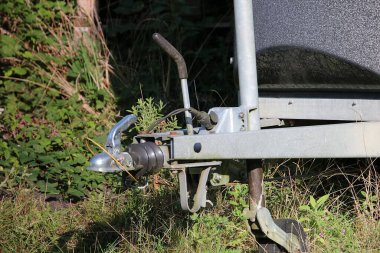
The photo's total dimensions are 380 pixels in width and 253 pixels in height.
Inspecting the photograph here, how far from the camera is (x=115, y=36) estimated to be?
6219 mm

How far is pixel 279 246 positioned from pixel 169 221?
0.90 m

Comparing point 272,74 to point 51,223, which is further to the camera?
point 51,223

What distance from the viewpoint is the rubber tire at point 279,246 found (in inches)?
112

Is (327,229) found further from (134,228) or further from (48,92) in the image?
(48,92)

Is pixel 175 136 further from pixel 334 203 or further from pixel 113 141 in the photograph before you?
pixel 334 203

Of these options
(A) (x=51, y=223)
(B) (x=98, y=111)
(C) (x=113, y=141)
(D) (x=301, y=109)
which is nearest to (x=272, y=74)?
(D) (x=301, y=109)

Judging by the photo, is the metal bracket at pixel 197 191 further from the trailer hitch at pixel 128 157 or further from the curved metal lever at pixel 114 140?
the curved metal lever at pixel 114 140

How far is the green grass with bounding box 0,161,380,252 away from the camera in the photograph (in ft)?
10.7

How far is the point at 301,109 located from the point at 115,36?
3331 millimetres

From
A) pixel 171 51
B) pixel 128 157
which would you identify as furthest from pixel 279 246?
pixel 171 51

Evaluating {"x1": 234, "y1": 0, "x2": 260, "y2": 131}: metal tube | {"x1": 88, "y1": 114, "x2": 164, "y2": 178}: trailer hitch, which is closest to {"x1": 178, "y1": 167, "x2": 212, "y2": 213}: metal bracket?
{"x1": 88, "y1": 114, "x2": 164, "y2": 178}: trailer hitch

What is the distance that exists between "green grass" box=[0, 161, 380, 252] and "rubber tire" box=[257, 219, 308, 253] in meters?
0.24

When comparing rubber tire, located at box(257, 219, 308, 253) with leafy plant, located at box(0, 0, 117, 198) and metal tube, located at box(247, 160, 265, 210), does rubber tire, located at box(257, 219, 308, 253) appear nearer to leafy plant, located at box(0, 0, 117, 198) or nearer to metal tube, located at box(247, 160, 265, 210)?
metal tube, located at box(247, 160, 265, 210)

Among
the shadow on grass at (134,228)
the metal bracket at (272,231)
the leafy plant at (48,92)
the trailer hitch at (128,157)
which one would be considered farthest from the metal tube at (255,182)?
the leafy plant at (48,92)
